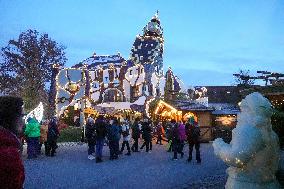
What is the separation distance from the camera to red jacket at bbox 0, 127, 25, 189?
6.98ft

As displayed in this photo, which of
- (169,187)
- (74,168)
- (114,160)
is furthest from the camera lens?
(114,160)

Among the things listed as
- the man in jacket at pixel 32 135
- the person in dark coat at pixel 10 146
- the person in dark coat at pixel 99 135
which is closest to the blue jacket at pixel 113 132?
the person in dark coat at pixel 99 135

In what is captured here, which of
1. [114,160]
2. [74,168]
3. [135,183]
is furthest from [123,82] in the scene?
[135,183]

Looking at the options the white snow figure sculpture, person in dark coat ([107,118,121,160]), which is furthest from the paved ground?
the white snow figure sculpture

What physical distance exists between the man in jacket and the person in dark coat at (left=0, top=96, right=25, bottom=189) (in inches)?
539

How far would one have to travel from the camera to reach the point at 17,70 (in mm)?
37156

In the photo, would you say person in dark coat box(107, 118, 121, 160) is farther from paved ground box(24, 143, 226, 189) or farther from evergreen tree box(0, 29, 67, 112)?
evergreen tree box(0, 29, 67, 112)

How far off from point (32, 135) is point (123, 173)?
215 inches

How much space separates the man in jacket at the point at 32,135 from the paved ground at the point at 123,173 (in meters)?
0.54

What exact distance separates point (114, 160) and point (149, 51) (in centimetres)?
3549

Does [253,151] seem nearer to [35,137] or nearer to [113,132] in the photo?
[113,132]

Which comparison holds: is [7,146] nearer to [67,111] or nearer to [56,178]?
[56,178]

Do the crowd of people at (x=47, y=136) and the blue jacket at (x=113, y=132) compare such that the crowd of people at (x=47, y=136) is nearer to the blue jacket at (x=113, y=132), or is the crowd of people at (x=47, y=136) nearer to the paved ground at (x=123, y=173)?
the blue jacket at (x=113, y=132)

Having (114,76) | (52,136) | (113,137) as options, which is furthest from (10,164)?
(114,76)
